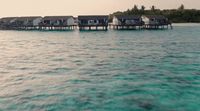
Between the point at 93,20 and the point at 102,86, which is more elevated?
the point at 93,20

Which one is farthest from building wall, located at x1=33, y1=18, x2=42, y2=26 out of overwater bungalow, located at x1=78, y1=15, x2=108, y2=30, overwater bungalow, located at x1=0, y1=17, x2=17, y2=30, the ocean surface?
the ocean surface

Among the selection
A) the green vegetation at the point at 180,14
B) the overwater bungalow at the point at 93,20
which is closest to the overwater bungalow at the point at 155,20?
the overwater bungalow at the point at 93,20

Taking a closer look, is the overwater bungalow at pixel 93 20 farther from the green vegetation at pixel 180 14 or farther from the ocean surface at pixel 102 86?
the green vegetation at pixel 180 14

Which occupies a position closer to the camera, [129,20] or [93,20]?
[93,20]

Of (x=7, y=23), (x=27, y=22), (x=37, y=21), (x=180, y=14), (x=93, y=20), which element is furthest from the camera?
(x=180, y=14)

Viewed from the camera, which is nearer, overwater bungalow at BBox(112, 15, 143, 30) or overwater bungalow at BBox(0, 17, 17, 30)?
overwater bungalow at BBox(112, 15, 143, 30)

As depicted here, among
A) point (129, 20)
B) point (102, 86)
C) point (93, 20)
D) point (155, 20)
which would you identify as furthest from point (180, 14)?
point (102, 86)

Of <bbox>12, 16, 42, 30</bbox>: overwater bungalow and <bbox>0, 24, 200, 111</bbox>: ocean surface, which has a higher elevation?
<bbox>12, 16, 42, 30</bbox>: overwater bungalow

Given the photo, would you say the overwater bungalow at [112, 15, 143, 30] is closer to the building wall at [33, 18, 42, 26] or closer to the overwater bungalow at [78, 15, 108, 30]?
the overwater bungalow at [78, 15, 108, 30]

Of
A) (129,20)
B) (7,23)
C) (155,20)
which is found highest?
(7,23)

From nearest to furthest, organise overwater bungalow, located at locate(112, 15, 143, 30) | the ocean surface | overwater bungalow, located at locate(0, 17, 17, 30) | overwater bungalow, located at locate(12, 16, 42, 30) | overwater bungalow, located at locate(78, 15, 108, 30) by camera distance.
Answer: the ocean surface → overwater bungalow, located at locate(78, 15, 108, 30) → overwater bungalow, located at locate(112, 15, 143, 30) → overwater bungalow, located at locate(12, 16, 42, 30) → overwater bungalow, located at locate(0, 17, 17, 30)

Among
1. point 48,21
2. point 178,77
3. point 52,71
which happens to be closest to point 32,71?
point 52,71

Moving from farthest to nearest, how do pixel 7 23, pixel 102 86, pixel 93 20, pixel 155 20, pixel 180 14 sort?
pixel 180 14
pixel 7 23
pixel 155 20
pixel 93 20
pixel 102 86

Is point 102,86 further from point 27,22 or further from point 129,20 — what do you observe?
point 27,22
